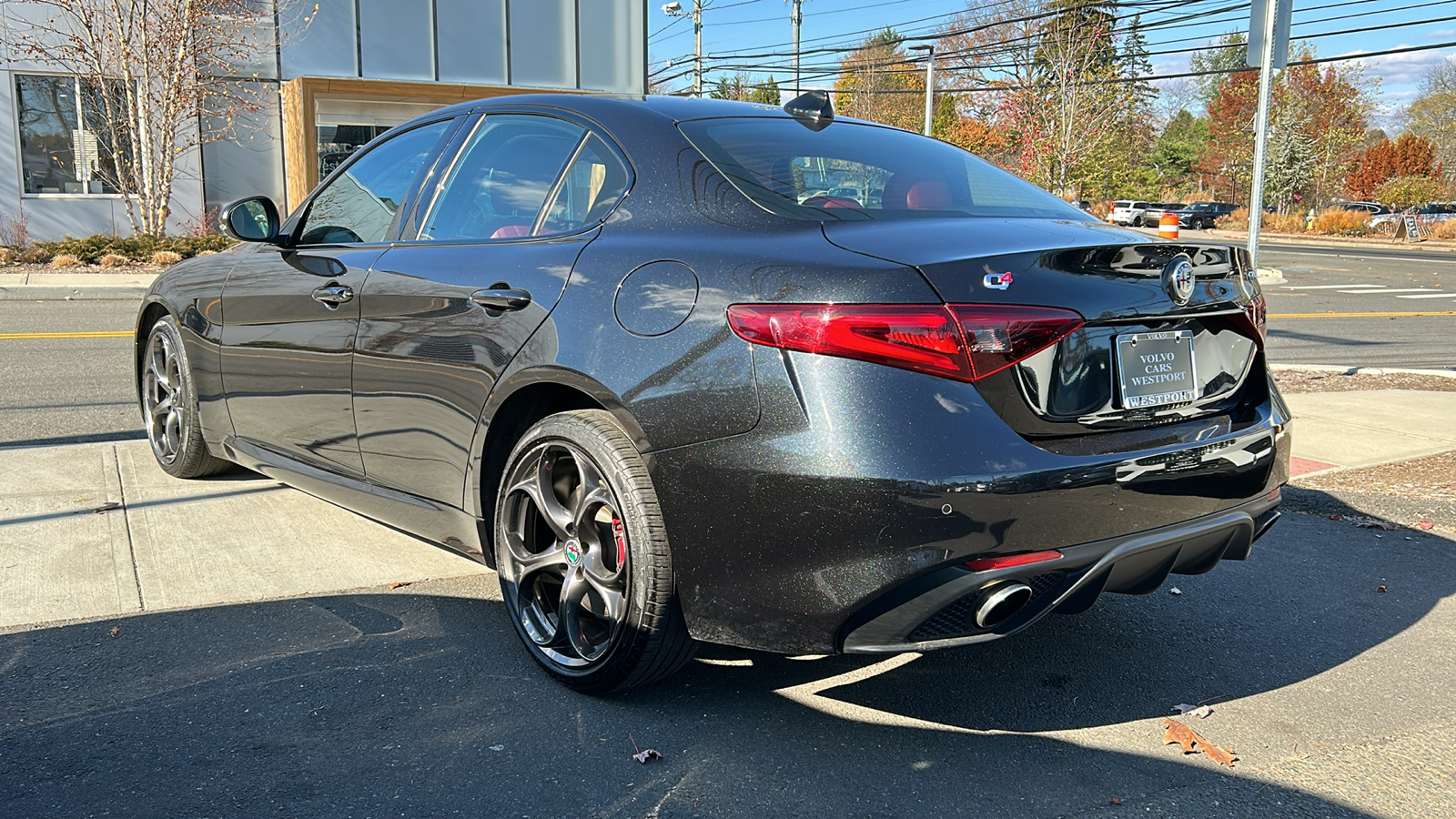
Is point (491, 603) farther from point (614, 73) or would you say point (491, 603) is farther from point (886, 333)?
point (614, 73)

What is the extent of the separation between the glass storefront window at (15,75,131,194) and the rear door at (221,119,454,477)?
1759 cm

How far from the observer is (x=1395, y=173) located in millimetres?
53719

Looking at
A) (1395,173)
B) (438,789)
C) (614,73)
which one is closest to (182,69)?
(614,73)

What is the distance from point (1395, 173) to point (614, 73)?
43.6 meters

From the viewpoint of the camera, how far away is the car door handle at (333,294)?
3.87 metres

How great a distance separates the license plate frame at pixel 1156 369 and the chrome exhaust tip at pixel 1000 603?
57cm

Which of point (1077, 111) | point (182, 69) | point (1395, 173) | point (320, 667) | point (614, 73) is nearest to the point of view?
point (320, 667)

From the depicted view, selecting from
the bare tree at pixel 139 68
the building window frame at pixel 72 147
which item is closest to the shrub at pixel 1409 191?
the bare tree at pixel 139 68

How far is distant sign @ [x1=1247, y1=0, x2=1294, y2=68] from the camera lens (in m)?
9.22

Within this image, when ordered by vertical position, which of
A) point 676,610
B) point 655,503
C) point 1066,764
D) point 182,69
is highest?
point 182,69

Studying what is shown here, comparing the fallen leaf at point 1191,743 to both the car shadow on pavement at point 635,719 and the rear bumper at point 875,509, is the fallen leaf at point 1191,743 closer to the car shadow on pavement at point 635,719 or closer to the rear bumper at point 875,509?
the car shadow on pavement at point 635,719

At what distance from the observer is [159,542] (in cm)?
446

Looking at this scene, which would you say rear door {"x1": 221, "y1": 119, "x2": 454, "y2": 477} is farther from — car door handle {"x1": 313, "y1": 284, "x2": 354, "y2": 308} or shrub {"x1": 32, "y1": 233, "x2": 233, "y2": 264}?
shrub {"x1": 32, "y1": 233, "x2": 233, "y2": 264}

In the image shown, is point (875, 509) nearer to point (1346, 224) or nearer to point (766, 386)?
point (766, 386)
